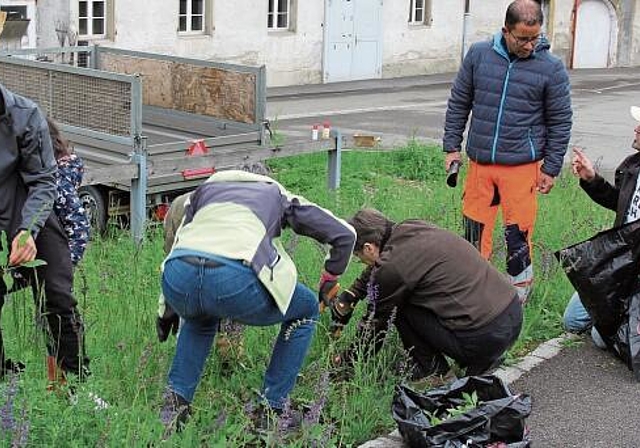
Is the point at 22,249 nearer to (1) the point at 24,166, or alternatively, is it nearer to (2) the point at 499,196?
(1) the point at 24,166

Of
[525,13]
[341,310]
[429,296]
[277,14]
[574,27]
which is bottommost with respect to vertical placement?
[341,310]

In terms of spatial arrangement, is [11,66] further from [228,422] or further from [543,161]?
[228,422]

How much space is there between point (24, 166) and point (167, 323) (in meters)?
0.94

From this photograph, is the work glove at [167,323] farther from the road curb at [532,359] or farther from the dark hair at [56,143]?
the road curb at [532,359]

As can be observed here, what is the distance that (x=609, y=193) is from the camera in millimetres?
7086

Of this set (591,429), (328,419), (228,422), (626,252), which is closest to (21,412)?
(228,422)

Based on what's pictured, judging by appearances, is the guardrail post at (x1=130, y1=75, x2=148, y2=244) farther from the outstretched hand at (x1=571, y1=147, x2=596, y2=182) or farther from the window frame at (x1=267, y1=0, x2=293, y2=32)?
the window frame at (x1=267, y1=0, x2=293, y2=32)

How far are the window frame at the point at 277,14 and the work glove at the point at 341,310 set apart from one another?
737 inches

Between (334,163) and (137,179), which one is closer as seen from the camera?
(137,179)

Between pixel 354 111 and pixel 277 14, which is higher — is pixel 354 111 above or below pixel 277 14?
below

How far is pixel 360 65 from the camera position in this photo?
2655 centimetres

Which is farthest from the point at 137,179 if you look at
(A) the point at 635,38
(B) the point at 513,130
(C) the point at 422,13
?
(A) the point at 635,38

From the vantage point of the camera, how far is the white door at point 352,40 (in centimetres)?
2561

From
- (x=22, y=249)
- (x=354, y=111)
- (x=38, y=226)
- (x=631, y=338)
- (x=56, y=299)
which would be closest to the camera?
(x=22, y=249)
